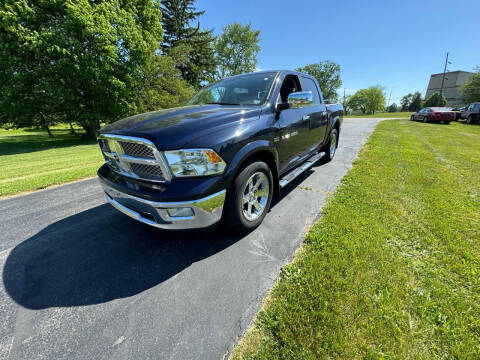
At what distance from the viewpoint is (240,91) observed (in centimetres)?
308

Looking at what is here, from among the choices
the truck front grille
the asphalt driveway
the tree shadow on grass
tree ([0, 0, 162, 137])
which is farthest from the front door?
the tree shadow on grass

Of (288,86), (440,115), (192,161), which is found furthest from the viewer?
(440,115)

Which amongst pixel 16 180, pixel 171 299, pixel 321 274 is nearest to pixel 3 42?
pixel 16 180

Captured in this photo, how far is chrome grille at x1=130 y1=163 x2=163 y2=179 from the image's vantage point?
1884 millimetres

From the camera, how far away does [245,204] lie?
2.52m

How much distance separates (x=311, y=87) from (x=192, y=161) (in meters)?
3.69

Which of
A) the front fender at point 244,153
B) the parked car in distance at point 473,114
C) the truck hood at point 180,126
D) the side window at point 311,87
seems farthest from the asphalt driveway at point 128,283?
the parked car in distance at point 473,114

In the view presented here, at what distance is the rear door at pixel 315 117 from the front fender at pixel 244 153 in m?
1.58

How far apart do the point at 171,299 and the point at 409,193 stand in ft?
13.2

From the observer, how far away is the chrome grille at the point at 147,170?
6.18 ft

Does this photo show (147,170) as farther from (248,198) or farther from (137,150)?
(248,198)

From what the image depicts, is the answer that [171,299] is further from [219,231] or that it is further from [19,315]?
[19,315]

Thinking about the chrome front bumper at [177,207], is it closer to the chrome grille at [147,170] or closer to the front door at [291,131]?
the chrome grille at [147,170]

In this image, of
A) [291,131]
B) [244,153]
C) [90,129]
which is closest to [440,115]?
[291,131]
